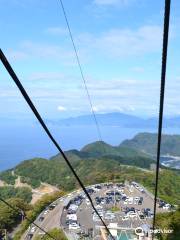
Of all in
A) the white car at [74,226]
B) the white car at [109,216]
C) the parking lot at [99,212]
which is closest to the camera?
the white car at [74,226]

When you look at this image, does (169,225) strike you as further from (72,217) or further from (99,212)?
(99,212)

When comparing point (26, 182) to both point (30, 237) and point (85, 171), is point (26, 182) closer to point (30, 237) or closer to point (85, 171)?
point (85, 171)

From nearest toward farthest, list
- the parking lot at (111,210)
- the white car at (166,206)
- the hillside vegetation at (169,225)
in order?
the hillside vegetation at (169,225) < the parking lot at (111,210) < the white car at (166,206)

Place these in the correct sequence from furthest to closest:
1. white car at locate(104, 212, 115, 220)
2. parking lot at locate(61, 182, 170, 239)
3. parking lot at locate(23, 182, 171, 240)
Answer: white car at locate(104, 212, 115, 220), parking lot at locate(61, 182, 170, 239), parking lot at locate(23, 182, 171, 240)

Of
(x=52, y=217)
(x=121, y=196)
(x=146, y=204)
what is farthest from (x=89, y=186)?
(x=52, y=217)

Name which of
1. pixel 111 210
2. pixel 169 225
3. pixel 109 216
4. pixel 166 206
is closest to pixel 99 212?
pixel 111 210

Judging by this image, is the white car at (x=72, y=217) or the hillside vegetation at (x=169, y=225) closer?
the hillside vegetation at (x=169, y=225)

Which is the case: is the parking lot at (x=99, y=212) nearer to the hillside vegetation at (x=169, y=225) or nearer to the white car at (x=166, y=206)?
the white car at (x=166, y=206)

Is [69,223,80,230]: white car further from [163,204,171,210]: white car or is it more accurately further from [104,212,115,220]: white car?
[163,204,171,210]: white car

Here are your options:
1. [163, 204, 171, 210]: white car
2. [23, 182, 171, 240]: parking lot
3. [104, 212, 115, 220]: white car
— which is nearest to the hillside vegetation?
[23, 182, 171, 240]: parking lot

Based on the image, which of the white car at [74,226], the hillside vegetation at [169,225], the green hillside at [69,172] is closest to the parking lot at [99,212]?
the white car at [74,226]

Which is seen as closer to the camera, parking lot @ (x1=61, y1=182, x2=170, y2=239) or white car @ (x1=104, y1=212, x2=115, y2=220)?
parking lot @ (x1=61, y1=182, x2=170, y2=239)
